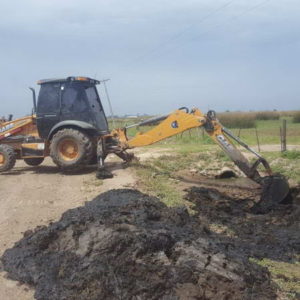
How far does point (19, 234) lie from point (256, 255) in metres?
3.56

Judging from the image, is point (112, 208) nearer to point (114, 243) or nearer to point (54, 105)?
point (114, 243)

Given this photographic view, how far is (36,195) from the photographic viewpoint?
970 centimetres

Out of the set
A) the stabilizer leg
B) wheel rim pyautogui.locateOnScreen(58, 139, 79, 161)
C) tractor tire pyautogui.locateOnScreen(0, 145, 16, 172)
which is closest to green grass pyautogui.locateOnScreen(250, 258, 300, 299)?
the stabilizer leg

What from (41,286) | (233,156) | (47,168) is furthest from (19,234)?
(47,168)

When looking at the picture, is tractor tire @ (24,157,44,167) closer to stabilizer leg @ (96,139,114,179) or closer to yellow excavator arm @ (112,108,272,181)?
stabilizer leg @ (96,139,114,179)

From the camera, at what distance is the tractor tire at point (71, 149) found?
39.1 ft

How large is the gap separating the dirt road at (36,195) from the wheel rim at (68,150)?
545 millimetres

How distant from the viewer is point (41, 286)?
4.91 meters

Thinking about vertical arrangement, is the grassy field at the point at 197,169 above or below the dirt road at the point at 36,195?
below

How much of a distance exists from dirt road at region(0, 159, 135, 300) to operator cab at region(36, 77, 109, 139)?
141cm

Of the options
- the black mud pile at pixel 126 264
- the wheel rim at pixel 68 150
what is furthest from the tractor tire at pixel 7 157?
the black mud pile at pixel 126 264

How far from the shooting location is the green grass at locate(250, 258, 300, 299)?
4.70 meters

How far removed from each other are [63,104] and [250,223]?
21.3 feet

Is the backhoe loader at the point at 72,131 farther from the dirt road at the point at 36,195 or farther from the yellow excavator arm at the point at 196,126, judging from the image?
the dirt road at the point at 36,195
